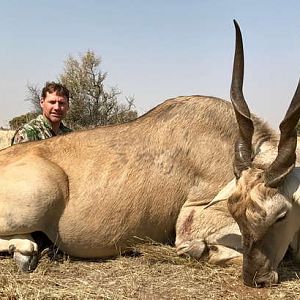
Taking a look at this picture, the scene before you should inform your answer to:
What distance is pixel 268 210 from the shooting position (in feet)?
14.5

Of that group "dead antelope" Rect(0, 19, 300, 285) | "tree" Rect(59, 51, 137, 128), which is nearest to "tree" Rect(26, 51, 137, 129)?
"tree" Rect(59, 51, 137, 128)

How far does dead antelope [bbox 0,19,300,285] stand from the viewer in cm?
535

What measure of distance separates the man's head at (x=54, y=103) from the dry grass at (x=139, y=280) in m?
3.26

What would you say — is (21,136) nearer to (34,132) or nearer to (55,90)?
(34,132)

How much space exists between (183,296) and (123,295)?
496 mm

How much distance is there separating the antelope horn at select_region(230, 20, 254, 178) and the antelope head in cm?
19

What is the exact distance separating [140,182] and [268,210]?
1.65 meters

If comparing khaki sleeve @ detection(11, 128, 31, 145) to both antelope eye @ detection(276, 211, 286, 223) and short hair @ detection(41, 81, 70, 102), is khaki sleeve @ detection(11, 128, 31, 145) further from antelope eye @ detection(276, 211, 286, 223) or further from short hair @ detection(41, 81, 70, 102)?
antelope eye @ detection(276, 211, 286, 223)

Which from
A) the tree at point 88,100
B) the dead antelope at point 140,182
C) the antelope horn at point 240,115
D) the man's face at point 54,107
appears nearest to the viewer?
the antelope horn at point 240,115

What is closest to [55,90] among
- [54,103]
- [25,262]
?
[54,103]

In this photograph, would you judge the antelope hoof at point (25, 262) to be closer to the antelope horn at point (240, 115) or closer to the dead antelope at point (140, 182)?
the dead antelope at point (140, 182)

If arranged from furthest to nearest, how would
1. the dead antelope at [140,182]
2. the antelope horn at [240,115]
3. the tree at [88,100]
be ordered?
the tree at [88,100] < the dead antelope at [140,182] < the antelope horn at [240,115]

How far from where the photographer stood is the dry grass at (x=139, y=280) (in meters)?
4.41

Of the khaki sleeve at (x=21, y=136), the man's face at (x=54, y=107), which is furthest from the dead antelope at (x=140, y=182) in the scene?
the man's face at (x=54, y=107)
